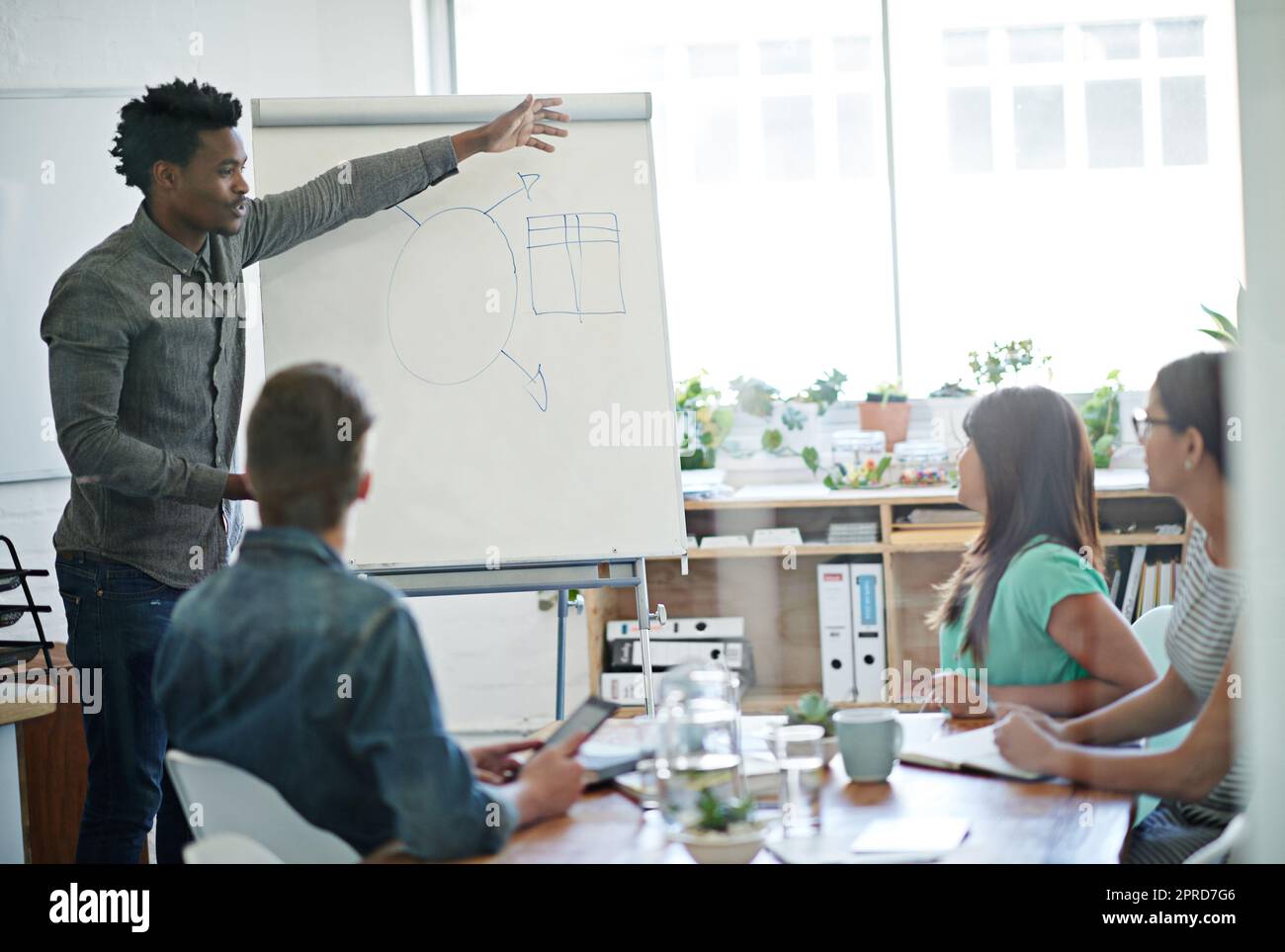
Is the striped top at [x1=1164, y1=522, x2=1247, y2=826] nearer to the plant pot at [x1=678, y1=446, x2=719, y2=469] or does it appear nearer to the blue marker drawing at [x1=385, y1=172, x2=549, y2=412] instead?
the blue marker drawing at [x1=385, y1=172, x2=549, y2=412]

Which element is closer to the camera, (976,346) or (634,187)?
(634,187)

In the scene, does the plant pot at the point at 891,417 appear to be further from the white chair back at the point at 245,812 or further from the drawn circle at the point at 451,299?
the white chair back at the point at 245,812

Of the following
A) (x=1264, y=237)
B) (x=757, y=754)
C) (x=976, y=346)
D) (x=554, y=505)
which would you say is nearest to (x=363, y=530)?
(x=554, y=505)

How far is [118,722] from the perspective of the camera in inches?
78.5

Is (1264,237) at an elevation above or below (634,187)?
below

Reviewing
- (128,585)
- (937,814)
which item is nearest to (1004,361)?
(937,814)

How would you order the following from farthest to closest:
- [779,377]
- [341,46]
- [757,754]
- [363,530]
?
1. [779,377]
2. [341,46]
3. [363,530]
4. [757,754]

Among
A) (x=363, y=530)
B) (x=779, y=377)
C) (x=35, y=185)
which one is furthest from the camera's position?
(x=779, y=377)

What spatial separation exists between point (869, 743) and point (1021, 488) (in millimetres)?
618

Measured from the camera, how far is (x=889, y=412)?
3656 mm

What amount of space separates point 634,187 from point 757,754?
4.59 feet

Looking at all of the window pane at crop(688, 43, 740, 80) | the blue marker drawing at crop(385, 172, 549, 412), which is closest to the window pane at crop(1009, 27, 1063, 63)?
the window pane at crop(688, 43, 740, 80)
